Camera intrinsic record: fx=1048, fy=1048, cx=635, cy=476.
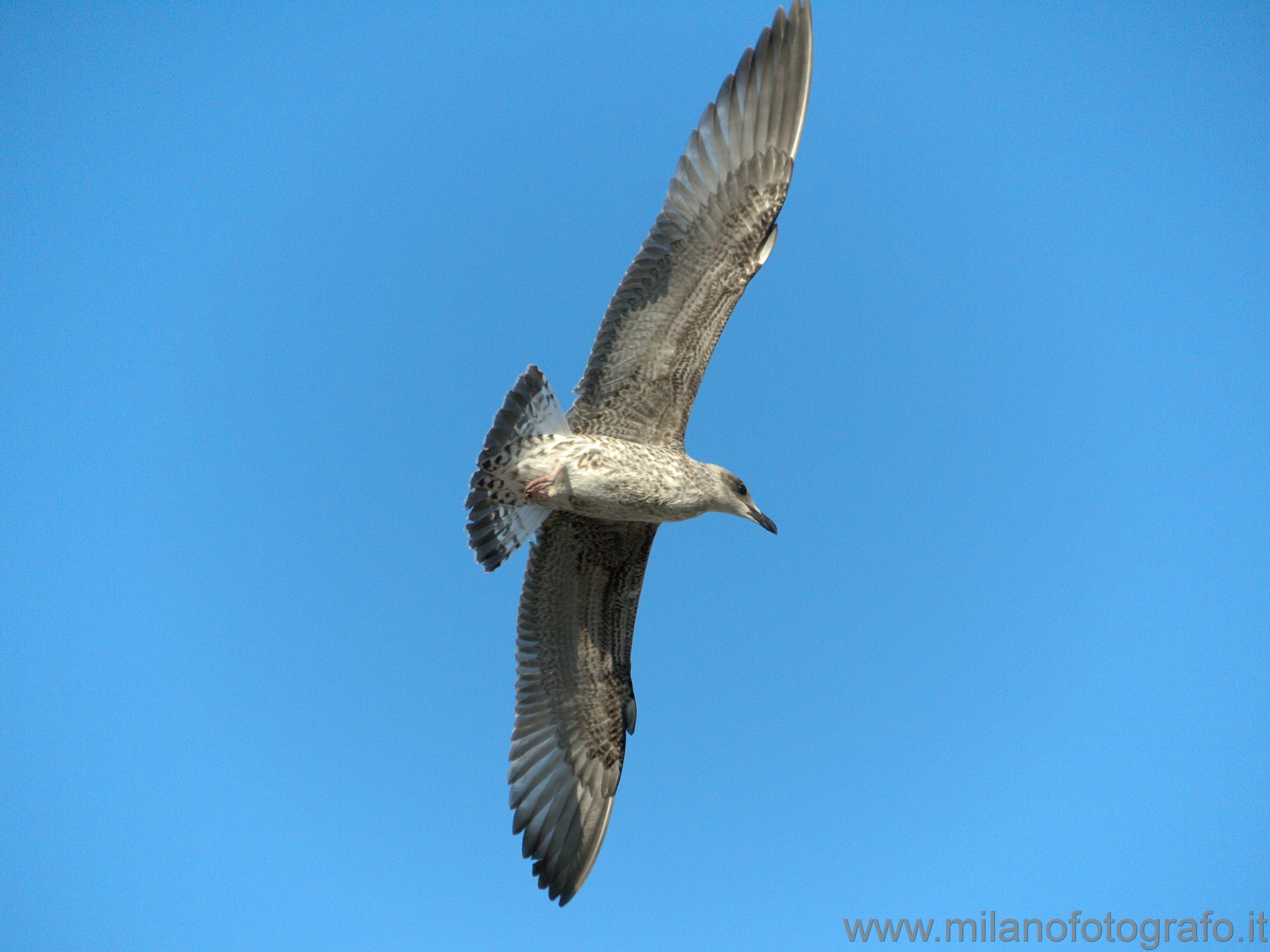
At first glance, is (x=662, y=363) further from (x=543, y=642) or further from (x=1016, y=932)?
(x=1016, y=932)

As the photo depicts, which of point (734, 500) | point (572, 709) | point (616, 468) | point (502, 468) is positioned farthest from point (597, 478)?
point (572, 709)

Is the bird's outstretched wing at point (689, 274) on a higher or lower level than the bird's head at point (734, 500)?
higher

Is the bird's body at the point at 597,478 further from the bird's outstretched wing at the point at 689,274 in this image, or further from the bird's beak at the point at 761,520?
the bird's beak at the point at 761,520

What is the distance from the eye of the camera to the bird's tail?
8.06 meters

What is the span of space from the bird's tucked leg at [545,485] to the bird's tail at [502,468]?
22cm

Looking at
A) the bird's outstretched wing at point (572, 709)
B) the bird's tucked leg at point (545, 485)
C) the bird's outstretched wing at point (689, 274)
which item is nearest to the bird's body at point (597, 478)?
the bird's tucked leg at point (545, 485)

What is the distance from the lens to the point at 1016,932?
1004 centimetres

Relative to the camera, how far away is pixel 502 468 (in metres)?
8.14

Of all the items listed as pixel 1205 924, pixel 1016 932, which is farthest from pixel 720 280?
pixel 1205 924

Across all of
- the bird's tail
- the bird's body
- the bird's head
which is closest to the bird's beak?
the bird's head

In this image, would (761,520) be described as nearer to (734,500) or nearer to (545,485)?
(734,500)

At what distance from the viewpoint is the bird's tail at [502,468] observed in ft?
26.5

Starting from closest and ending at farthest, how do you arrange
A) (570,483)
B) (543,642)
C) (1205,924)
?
1. (570,483)
2. (543,642)
3. (1205,924)

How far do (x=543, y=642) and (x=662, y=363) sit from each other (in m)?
2.64
